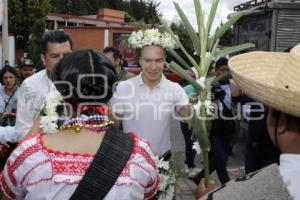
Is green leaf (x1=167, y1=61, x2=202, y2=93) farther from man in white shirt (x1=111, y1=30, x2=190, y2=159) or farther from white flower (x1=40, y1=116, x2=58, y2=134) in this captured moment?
white flower (x1=40, y1=116, x2=58, y2=134)

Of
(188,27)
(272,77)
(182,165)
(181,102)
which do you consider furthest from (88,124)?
(182,165)

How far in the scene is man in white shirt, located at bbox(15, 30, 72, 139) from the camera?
10.3 ft

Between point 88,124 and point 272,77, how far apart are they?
A: 2.61 ft

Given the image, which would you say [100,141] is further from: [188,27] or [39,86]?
[39,86]

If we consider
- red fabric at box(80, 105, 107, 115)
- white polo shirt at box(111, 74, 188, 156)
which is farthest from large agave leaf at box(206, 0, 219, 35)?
red fabric at box(80, 105, 107, 115)

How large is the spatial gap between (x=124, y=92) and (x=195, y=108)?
3.63 feet

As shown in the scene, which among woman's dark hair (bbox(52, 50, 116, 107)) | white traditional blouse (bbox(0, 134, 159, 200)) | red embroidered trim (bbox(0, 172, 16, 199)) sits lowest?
red embroidered trim (bbox(0, 172, 16, 199))

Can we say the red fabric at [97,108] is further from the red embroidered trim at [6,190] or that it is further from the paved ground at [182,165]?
the paved ground at [182,165]

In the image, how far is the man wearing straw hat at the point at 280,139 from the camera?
4.30 feet

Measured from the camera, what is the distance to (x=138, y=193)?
203 cm

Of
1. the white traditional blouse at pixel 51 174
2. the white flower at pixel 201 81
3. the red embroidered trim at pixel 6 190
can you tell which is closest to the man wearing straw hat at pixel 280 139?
the white traditional blouse at pixel 51 174

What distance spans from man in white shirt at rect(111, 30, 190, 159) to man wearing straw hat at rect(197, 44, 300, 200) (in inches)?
75.7

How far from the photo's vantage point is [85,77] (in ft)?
6.54

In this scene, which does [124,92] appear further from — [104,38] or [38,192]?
[104,38]
